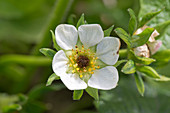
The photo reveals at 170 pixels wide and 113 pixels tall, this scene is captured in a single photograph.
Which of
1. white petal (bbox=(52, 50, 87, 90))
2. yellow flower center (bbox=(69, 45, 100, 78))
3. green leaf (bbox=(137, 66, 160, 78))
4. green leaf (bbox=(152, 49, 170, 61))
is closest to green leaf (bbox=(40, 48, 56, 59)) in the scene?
white petal (bbox=(52, 50, 87, 90))

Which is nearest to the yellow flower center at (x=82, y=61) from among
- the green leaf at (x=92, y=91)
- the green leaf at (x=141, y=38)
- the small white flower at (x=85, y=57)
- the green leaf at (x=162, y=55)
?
the small white flower at (x=85, y=57)

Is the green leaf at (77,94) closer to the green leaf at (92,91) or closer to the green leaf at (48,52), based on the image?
the green leaf at (92,91)

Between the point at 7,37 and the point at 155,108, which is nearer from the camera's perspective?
the point at 155,108

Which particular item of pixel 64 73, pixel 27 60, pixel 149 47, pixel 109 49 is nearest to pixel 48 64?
pixel 27 60

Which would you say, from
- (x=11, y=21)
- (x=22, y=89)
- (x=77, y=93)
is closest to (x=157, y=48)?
(x=77, y=93)

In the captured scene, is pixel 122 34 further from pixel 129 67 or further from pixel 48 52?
pixel 48 52

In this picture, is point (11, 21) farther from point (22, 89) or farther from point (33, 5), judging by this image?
point (22, 89)

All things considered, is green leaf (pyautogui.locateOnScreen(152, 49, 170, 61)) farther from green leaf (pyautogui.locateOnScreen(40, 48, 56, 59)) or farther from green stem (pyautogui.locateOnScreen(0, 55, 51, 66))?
green stem (pyautogui.locateOnScreen(0, 55, 51, 66))
